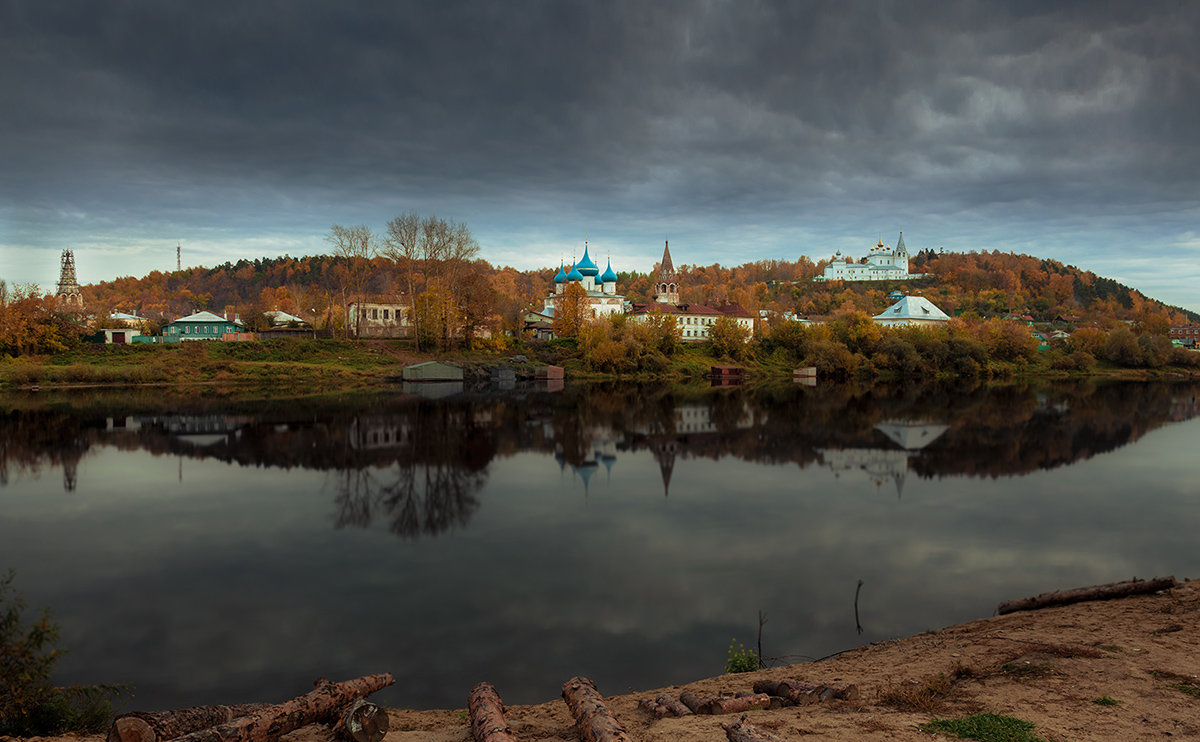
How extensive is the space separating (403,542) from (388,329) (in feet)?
173

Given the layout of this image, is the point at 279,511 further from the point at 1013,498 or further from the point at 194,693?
the point at 1013,498

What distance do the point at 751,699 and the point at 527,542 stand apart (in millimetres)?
6906

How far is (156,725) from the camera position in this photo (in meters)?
4.71

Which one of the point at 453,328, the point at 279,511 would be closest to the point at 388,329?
the point at 453,328

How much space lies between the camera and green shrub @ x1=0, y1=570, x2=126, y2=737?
560 centimetres

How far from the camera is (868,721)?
5.19 meters

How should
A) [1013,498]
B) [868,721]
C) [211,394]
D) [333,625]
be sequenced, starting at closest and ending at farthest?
[868,721], [333,625], [1013,498], [211,394]

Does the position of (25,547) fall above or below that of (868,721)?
below

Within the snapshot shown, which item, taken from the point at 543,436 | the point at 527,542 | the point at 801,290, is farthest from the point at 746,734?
the point at 801,290

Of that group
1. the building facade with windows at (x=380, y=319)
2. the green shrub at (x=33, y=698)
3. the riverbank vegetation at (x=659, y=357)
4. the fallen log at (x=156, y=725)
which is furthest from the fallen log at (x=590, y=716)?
the building facade with windows at (x=380, y=319)

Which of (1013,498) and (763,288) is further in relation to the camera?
(763,288)

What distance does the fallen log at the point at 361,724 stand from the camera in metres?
5.21

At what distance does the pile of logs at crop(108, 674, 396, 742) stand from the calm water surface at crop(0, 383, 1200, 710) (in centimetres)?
138

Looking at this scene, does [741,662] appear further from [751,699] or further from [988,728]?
[988,728]
